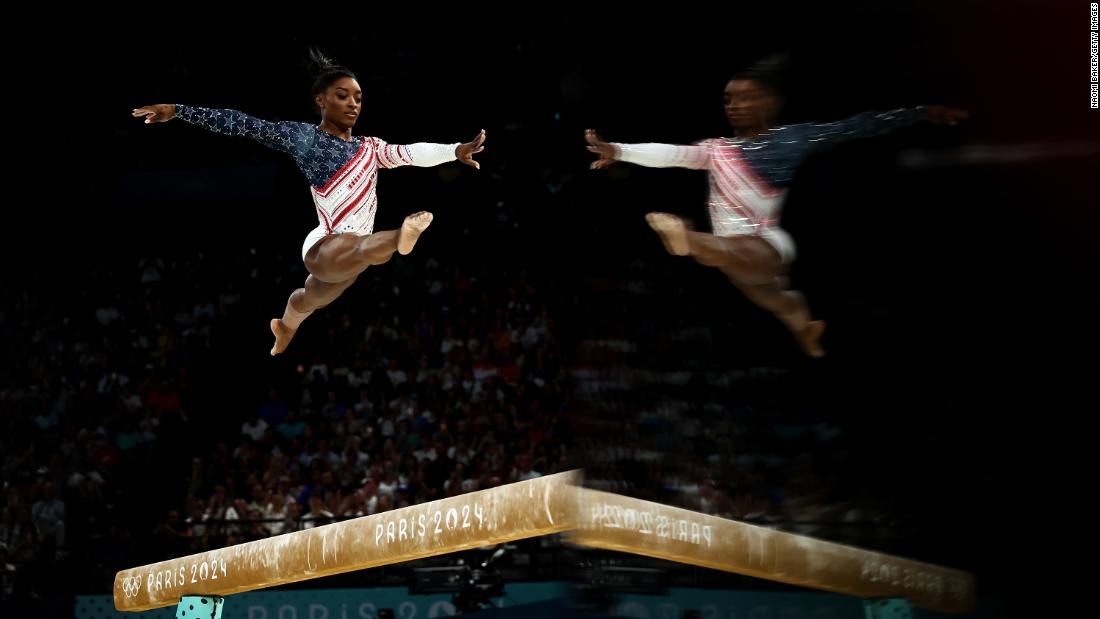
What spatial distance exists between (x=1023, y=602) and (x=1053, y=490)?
368 millimetres

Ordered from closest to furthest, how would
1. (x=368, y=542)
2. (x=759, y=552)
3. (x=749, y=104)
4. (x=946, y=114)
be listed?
(x=946, y=114) → (x=749, y=104) → (x=759, y=552) → (x=368, y=542)

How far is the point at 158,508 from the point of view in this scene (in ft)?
32.7

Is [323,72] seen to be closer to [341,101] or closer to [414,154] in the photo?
[341,101]

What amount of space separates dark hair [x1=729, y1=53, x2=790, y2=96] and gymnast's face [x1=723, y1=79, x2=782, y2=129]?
0.01 metres

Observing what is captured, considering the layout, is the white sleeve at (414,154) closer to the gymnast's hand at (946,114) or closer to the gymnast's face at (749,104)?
the gymnast's face at (749,104)

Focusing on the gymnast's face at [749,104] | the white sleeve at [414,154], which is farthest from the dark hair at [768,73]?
the white sleeve at [414,154]

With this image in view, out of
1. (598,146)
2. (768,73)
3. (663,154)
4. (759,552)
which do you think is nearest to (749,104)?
(768,73)

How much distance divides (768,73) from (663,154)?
43cm

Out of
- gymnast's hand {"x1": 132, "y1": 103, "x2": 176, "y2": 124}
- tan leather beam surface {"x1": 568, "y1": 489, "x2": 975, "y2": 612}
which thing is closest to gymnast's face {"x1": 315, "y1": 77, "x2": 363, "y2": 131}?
gymnast's hand {"x1": 132, "y1": 103, "x2": 176, "y2": 124}

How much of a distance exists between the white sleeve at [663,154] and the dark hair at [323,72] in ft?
4.65

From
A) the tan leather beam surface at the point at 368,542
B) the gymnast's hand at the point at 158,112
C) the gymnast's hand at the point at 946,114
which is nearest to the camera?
the gymnast's hand at the point at 946,114

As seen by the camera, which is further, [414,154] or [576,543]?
[414,154]

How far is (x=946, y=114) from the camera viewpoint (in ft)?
11.4

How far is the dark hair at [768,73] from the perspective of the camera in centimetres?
362
